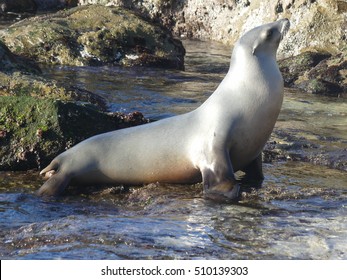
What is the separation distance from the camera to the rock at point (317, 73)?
14102 millimetres

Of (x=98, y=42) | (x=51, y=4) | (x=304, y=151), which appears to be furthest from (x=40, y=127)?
(x=51, y=4)

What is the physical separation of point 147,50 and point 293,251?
11755mm

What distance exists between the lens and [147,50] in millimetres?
16078

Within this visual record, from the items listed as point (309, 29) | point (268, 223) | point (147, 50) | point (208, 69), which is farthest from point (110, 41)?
point (268, 223)

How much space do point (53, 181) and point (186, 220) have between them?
6.55 feet

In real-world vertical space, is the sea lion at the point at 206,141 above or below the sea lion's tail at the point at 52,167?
above

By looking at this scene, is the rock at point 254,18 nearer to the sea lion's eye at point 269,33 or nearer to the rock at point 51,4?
the rock at point 51,4

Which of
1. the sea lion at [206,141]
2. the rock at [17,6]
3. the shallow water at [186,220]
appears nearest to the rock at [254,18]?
the rock at [17,6]

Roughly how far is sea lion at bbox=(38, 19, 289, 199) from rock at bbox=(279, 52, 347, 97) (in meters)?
6.84

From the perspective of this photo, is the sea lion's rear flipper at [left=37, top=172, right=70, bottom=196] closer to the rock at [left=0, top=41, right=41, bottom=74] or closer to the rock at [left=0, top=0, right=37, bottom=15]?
the rock at [left=0, top=41, right=41, bottom=74]

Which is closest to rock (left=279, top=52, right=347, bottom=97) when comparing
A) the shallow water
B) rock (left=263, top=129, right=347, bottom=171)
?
the shallow water

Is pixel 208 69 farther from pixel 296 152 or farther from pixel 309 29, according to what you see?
pixel 296 152

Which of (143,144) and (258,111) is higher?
(258,111)

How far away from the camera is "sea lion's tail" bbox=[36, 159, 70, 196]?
23.2ft
